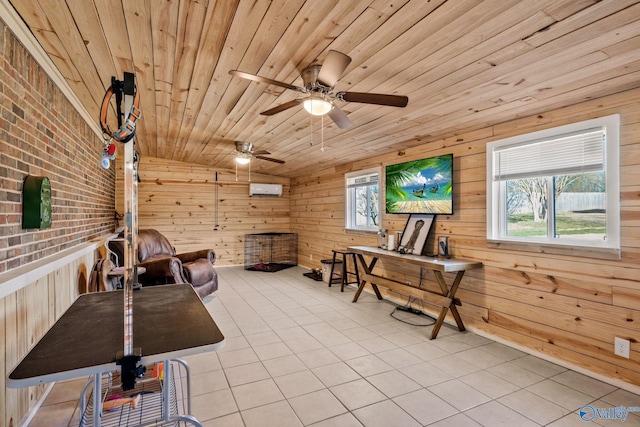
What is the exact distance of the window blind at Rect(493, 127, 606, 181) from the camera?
244cm

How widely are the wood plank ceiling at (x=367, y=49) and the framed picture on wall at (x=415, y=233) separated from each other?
1232mm

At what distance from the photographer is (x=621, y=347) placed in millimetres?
2262

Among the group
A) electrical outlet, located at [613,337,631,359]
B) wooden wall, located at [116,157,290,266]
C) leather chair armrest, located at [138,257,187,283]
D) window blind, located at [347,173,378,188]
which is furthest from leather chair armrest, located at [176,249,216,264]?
electrical outlet, located at [613,337,631,359]

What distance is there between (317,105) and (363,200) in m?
3.17

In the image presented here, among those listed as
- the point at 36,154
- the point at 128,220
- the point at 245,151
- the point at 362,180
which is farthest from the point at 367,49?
the point at 362,180

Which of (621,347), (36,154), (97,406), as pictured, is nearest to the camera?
(97,406)

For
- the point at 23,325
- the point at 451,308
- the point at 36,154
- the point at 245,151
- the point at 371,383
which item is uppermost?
the point at 245,151

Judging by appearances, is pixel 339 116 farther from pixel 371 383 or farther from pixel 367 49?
pixel 371 383

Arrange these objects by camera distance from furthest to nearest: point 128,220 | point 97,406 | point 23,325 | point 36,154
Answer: point 36,154 → point 23,325 → point 97,406 → point 128,220

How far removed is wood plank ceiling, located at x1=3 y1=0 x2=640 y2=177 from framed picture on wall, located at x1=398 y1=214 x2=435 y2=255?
1.23m

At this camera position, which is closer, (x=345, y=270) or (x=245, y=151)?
(x=245, y=151)

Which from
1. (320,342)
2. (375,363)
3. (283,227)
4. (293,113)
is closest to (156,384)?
(320,342)

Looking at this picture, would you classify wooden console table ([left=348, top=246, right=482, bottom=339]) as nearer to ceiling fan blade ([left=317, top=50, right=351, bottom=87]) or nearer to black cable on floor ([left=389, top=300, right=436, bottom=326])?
black cable on floor ([left=389, top=300, right=436, bottom=326])

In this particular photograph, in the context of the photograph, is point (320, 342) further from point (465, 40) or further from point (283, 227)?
point (283, 227)
